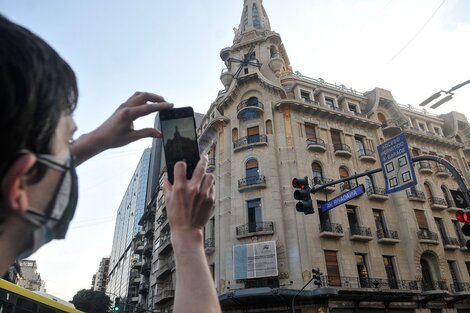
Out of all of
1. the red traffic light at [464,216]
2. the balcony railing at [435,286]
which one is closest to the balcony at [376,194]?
the balcony railing at [435,286]

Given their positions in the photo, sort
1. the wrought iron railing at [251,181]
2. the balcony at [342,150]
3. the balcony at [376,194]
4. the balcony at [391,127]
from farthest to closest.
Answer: the balcony at [391,127] < the balcony at [342,150] < the balcony at [376,194] < the wrought iron railing at [251,181]

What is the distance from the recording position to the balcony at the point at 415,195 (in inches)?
987

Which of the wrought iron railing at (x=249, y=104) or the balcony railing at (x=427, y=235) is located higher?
the wrought iron railing at (x=249, y=104)

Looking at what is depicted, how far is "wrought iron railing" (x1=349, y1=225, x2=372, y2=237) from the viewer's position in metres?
22.1

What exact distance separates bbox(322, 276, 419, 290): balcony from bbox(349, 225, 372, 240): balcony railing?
2602 mm

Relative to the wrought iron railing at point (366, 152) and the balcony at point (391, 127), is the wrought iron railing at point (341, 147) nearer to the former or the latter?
the wrought iron railing at point (366, 152)

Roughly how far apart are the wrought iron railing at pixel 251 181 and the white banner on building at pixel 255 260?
4325 millimetres

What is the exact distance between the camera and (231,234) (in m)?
22.0

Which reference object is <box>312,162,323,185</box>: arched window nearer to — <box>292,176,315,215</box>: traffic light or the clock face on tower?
the clock face on tower

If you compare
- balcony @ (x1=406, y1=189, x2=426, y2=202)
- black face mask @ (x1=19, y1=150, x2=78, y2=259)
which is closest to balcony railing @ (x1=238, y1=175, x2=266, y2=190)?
balcony @ (x1=406, y1=189, x2=426, y2=202)

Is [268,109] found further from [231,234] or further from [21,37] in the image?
[21,37]

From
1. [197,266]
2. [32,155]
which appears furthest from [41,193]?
[197,266]

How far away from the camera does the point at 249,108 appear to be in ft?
83.1

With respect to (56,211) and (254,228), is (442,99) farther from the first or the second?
(254,228)
